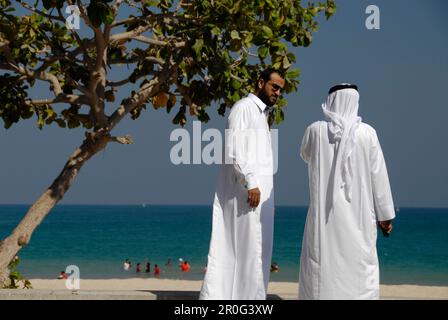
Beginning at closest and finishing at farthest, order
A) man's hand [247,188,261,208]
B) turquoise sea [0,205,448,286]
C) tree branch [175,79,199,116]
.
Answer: man's hand [247,188,261,208] → tree branch [175,79,199,116] → turquoise sea [0,205,448,286]

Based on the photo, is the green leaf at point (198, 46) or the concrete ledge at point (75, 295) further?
the green leaf at point (198, 46)

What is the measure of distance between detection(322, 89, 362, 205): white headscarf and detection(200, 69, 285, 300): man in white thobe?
1.86ft

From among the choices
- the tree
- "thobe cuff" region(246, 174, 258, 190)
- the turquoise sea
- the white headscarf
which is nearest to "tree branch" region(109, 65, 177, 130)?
the tree

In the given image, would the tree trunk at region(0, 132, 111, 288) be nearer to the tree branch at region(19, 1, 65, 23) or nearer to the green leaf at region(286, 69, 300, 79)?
the tree branch at region(19, 1, 65, 23)

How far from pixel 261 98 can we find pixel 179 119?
4.71 m

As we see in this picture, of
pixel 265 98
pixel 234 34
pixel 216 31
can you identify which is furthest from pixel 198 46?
pixel 265 98

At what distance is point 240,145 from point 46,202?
432 centimetres

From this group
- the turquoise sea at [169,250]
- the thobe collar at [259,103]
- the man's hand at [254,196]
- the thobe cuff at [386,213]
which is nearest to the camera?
the thobe cuff at [386,213]

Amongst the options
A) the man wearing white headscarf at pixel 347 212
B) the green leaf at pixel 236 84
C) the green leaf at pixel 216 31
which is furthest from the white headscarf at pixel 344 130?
the green leaf at pixel 236 84

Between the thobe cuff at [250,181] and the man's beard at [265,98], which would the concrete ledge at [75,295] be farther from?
the man's beard at [265,98]

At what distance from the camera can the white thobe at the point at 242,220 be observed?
7043mm

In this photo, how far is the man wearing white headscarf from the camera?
6762 millimetres

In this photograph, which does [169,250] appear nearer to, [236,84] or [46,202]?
[46,202]

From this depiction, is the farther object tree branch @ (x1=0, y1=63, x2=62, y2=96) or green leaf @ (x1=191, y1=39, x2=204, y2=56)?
tree branch @ (x1=0, y1=63, x2=62, y2=96)
